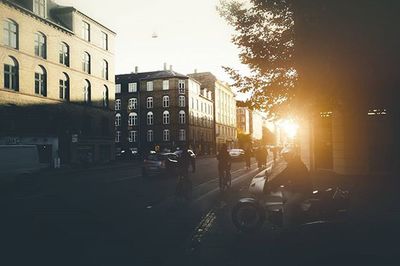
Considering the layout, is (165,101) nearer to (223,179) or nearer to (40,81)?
(40,81)

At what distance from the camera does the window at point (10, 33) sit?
2970cm

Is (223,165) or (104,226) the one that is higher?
(223,165)

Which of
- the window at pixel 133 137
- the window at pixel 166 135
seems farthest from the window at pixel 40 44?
the window at pixel 133 137

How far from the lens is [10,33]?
30234 mm

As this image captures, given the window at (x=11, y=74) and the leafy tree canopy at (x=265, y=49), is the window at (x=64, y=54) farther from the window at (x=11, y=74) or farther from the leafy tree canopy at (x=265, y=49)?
the leafy tree canopy at (x=265, y=49)

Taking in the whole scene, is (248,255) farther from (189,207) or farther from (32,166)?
(32,166)

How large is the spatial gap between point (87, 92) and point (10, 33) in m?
11.4

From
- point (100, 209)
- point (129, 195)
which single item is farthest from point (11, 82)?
point (100, 209)

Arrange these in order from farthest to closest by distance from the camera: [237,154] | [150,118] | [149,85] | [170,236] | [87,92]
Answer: [149,85] < [150,118] < [87,92] < [237,154] < [170,236]

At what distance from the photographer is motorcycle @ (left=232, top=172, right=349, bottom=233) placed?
618 cm

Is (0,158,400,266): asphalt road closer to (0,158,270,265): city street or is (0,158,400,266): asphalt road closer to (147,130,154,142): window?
(0,158,270,265): city street

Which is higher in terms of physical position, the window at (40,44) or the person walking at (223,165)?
the window at (40,44)

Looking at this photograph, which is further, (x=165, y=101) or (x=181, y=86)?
(x=165, y=101)

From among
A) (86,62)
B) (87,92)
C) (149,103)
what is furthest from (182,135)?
(86,62)
